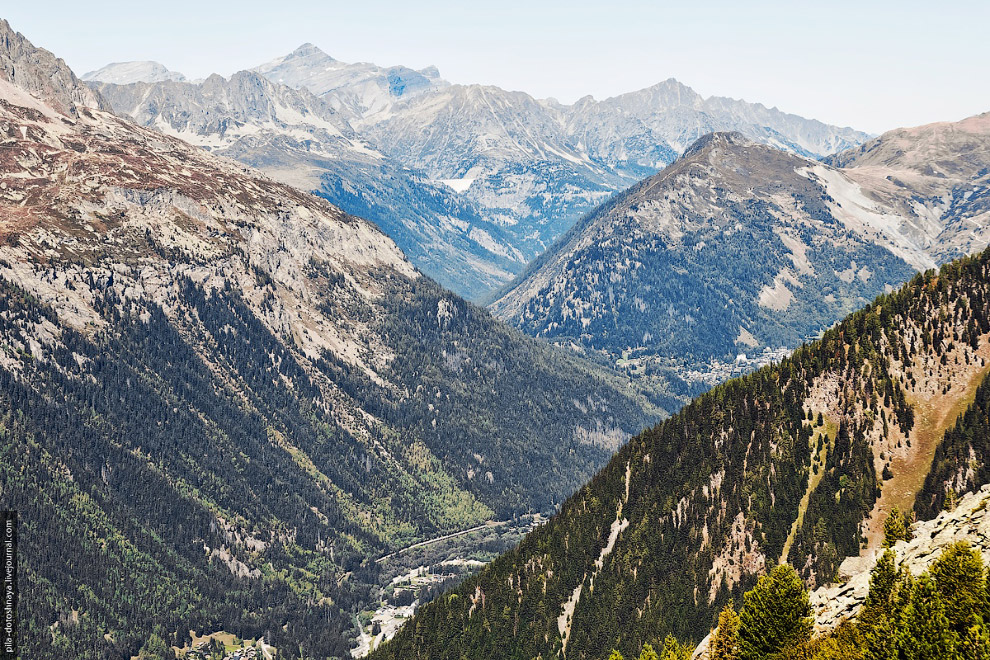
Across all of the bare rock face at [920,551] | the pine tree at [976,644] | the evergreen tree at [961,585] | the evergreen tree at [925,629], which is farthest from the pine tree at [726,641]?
the pine tree at [976,644]

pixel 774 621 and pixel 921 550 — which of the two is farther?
pixel 921 550

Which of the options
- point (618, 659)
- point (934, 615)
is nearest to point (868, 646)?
point (934, 615)

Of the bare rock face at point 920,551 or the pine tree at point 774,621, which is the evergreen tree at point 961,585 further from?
the pine tree at point 774,621

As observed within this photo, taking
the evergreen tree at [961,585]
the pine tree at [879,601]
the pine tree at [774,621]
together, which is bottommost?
the pine tree at [774,621]

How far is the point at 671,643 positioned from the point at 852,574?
110 ft

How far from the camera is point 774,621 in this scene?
120188 mm

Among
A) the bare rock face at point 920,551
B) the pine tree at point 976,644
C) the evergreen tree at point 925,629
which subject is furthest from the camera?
the bare rock face at point 920,551

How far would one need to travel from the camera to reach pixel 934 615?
3755 inches

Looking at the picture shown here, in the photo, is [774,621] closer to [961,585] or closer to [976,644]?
[961,585]

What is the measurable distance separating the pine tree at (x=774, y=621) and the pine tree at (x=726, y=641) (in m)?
3.21

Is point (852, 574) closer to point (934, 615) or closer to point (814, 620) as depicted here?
point (814, 620)

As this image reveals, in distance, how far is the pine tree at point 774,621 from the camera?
119 meters

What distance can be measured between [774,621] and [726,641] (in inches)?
623

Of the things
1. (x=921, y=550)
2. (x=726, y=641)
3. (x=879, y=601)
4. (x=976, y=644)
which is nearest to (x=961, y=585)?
(x=879, y=601)
